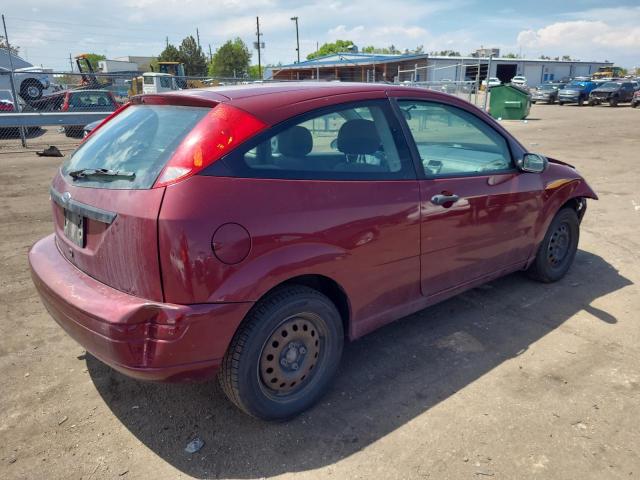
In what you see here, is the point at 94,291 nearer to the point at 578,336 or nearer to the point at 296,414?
the point at 296,414

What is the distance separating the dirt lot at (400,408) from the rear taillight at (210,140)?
1.37 m

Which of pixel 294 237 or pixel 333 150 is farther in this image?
pixel 333 150

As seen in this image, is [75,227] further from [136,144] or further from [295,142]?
[295,142]

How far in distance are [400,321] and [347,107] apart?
1.79 meters

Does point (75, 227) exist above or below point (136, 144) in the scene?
below

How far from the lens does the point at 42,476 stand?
7.59ft

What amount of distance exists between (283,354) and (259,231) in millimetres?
738

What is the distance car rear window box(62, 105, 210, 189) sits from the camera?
2377 millimetres

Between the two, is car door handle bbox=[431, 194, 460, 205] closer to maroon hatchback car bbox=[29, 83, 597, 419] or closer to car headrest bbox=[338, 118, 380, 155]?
maroon hatchback car bbox=[29, 83, 597, 419]

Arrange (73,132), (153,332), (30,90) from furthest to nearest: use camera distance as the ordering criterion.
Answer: (30,90) < (73,132) < (153,332)

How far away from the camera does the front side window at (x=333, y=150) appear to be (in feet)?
8.04

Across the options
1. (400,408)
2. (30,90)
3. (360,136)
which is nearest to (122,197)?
(360,136)

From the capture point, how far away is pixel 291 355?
268 cm

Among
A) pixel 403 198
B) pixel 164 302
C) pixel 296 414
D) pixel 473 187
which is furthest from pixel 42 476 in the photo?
pixel 473 187
